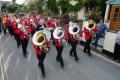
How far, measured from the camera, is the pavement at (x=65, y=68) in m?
12.4

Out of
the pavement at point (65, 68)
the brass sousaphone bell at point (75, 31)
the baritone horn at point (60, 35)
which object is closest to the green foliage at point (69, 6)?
the pavement at point (65, 68)

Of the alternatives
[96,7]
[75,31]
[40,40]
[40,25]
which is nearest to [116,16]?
[40,25]

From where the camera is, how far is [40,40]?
1226cm

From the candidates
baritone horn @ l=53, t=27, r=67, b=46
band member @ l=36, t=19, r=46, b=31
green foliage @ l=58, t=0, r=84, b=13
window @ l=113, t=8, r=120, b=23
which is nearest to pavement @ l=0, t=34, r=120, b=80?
baritone horn @ l=53, t=27, r=67, b=46

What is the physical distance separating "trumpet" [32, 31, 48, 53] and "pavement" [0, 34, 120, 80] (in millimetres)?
1213

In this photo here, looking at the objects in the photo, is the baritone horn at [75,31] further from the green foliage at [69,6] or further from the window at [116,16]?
the green foliage at [69,6]

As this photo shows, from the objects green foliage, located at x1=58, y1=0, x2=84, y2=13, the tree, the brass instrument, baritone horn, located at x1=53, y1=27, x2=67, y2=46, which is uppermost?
baritone horn, located at x1=53, y1=27, x2=67, y2=46

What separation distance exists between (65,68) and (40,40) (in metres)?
2.20

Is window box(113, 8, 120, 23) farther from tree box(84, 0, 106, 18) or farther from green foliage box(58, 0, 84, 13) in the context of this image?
green foliage box(58, 0, 84, 13)

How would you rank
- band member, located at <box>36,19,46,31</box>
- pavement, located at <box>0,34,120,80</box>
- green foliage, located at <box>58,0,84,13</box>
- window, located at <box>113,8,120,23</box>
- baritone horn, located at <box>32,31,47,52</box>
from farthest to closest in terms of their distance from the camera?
green foliage, located at <box>58,0,84,13</box> < window, located at <box>113,8,120,23</box> < band member, located at <box>36,19,46,31</box> < pavement, located at <box>0,34,120,80</box> < baritone horn, located at <box>32,31,47,52</box>

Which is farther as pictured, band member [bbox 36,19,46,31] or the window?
the window

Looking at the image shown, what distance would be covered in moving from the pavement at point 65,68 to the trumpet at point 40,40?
121 centimetres

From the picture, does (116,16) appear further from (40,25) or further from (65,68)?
(65,68)

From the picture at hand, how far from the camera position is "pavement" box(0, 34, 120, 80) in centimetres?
1241
